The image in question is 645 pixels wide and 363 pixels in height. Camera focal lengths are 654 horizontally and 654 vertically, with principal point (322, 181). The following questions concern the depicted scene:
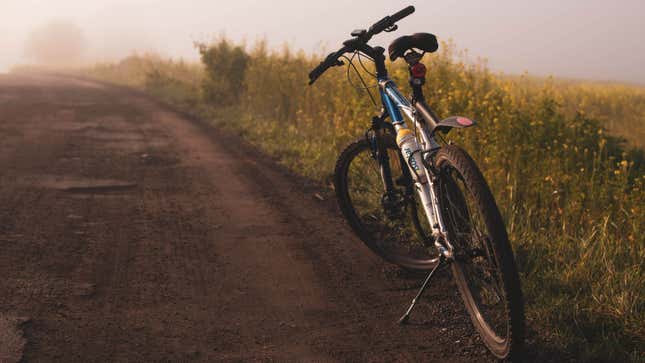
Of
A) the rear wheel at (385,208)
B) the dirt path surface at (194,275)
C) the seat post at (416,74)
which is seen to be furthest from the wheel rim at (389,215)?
the seat post at (416,74)

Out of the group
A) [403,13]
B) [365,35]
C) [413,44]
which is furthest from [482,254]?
[365,35]

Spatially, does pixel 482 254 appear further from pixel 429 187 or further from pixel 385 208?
pixel 385 208

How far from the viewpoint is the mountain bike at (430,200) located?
2.99 metres

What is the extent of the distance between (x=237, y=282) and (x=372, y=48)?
1.81 metres

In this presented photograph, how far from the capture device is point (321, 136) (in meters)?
9.94

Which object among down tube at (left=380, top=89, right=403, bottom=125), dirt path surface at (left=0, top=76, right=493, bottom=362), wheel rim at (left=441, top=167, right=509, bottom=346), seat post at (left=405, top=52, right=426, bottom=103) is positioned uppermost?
seat post at (left=405, top=52, right=426, bottom=103)

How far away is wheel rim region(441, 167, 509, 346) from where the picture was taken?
3.17 meters

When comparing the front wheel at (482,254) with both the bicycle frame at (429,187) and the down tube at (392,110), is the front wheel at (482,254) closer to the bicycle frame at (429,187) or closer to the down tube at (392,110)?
the bicycle frame at (429,187)

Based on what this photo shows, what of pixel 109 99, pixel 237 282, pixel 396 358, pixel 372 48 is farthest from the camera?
pixel 109 99

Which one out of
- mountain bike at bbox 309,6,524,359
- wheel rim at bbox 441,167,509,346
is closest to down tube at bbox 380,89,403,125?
mountain bike at bbox 309,6,524,359

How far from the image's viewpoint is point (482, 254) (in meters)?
3.17

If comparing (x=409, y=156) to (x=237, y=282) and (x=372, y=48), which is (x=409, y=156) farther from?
(x=237, y=282)

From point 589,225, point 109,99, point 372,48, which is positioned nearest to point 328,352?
point 372,48

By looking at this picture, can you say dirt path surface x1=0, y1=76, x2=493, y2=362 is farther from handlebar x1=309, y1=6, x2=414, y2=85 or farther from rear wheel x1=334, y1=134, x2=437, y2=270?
handlebar x1=309, y1=6, x2=414, y2=85
